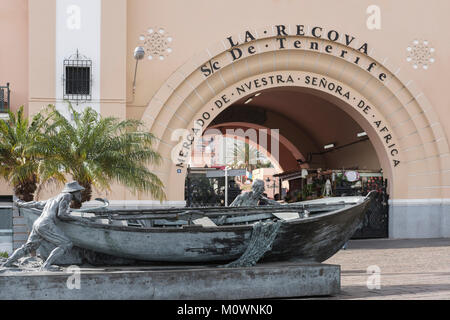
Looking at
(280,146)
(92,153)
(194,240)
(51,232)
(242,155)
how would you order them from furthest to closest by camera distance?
(242,155), (280,146), (92,153), (194,240), (51,232)

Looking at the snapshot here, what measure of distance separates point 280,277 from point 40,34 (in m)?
12.2

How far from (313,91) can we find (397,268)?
8.79 meters

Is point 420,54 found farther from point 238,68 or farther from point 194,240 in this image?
point 194,240

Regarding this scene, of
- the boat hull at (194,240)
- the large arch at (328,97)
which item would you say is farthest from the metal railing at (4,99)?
the boat hull at (194,240)

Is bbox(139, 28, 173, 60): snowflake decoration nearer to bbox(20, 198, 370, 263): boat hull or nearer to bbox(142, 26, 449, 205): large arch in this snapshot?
bbox(142, 26, 449, 205): large arch

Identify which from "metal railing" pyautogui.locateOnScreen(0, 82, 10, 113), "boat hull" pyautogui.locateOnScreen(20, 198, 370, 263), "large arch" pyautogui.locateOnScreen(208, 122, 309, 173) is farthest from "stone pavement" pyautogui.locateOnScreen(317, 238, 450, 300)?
"large arch" pyautogui.locateOnScreen(208, 122, 309, 173)

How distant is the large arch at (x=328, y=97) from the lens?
64.0ft

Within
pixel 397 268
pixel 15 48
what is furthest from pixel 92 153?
pixel 397 268

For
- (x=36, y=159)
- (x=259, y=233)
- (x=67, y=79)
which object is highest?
(x=67, y=79)

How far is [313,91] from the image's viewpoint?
832 inches

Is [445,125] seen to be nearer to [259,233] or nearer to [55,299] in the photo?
[259,233]

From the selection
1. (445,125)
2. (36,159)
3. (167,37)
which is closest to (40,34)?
(167,37)
